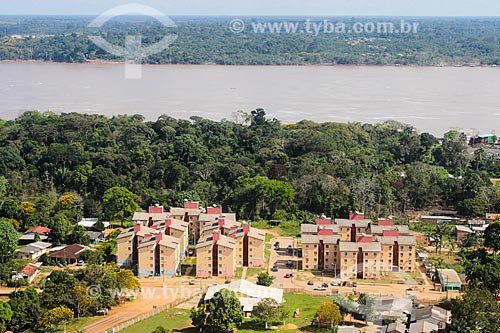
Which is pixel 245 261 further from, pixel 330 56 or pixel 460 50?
pixel 460 50

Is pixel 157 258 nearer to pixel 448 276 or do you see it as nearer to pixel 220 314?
pixel 220 314

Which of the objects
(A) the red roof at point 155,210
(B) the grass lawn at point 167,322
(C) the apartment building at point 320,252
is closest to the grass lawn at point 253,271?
(C) the apartment building at point 320,252

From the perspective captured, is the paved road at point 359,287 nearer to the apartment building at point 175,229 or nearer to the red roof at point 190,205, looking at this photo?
the apartment building at point 175,229

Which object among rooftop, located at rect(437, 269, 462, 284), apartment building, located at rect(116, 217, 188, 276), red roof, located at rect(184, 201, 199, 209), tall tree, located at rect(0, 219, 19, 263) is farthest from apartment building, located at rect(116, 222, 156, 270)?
rooftop, located at rect(437, 269, 462, 284)

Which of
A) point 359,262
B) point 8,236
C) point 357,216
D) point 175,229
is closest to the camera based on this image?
point 359,262

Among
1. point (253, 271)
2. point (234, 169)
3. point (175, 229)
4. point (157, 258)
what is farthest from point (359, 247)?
point (234, 169)

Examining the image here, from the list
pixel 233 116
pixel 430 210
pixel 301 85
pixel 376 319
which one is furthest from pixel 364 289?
pixel 301 85
